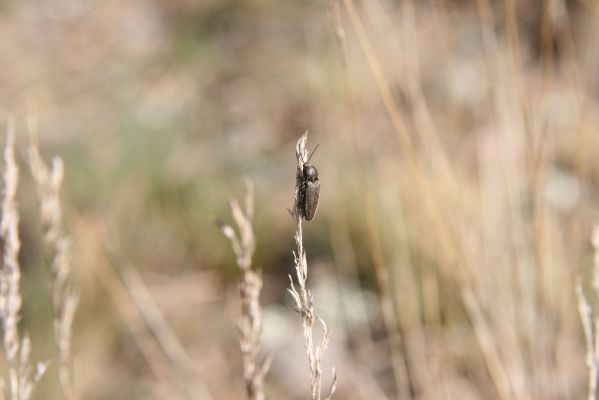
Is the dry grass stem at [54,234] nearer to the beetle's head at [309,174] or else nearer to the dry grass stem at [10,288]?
the dry grass stem at [10,288]

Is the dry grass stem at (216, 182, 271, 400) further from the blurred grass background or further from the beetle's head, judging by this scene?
the blurred grass background

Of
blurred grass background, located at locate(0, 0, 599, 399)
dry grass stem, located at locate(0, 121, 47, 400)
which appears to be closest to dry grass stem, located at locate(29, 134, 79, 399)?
dry grass stem, located at locate(0, 121, 47, 400)

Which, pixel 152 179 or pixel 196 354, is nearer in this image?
pixel 196 354

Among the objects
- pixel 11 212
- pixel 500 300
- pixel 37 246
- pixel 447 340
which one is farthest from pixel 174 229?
pixel 11 212

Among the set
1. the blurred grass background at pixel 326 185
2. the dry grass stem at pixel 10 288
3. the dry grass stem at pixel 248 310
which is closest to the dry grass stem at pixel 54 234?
the dry grass stem at pixel 10 288

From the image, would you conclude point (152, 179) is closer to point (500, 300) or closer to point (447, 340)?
point (447, 340)

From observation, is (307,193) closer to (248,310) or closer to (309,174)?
(309,174)

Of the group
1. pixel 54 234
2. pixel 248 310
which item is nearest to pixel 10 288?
pixel 54 234

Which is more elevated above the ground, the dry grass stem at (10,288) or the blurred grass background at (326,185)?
the dry grass stem at (10,288)
